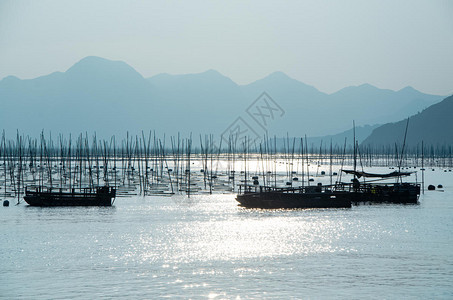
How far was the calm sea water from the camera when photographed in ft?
110

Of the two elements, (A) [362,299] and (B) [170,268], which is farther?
(B) [170,268]

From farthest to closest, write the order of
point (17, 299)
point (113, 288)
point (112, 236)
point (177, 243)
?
point (112, 236) → point (177, 243) → point (113, 288) → point (17, 299)

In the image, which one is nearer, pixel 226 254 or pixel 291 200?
pixel 226 254

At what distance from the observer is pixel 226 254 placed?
148 ft

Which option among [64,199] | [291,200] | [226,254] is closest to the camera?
[226,254]

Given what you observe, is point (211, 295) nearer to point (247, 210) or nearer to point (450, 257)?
point (450, 257)

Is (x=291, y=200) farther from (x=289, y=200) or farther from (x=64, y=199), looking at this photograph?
(x=64, y=199)

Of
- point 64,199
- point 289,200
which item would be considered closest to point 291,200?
point 289,200

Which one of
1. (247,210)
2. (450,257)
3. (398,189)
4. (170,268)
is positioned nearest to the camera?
(170,268)

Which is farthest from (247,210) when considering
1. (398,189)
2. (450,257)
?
(450,257)

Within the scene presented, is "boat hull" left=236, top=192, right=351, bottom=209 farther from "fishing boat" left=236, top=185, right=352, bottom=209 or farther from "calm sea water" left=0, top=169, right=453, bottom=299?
"calm sea water" left=0, top=169, right=453, bottom=299

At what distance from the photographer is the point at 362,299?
31.3 meters

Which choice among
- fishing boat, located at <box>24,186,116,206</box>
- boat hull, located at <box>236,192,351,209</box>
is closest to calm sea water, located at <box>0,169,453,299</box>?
boat hull, located at <box>236,192,351,209</box>

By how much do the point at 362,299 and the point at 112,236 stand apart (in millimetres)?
29150
